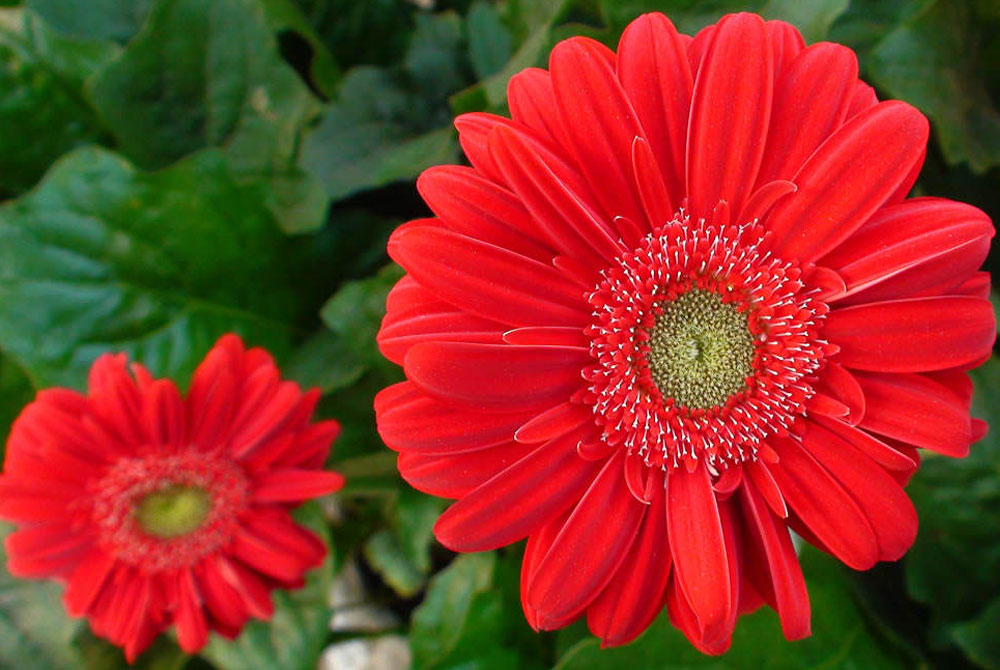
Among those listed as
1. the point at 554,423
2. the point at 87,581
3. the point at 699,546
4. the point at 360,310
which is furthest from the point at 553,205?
the point at 87,581

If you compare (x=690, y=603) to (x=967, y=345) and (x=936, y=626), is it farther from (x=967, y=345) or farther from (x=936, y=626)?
(x=936, y=626)

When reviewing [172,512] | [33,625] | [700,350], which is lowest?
[33,625]

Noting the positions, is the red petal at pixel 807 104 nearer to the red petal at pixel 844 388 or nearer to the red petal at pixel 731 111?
the red petal at pixel 731 111

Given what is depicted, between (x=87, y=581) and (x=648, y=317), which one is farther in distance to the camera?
(x=87, y=581)

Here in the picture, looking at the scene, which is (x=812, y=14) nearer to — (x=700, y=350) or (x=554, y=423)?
(x=700, y=350)

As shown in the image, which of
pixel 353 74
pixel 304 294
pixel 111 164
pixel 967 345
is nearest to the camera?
pixel 967 345

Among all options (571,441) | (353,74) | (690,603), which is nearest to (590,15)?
(353,74)

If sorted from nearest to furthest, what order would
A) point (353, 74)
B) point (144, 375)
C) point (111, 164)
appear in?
point (144, 375)
point (111, 164)
point (353, 74)
